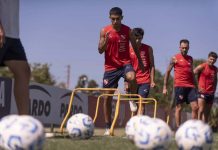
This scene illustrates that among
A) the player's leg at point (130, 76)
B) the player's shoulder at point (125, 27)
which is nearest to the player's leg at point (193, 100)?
the player's leg at point (130, 76)

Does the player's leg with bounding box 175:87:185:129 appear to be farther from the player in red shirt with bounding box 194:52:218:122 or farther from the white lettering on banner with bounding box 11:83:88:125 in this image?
the white lettering on banner with bounding box 11:83:88:125

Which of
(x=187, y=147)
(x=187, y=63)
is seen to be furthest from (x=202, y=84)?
(x=187, y=147)

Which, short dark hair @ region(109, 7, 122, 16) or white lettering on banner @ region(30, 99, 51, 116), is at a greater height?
short dark hair @ region(109, 7, 122, 16)

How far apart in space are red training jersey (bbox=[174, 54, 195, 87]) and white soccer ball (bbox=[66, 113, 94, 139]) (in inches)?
212

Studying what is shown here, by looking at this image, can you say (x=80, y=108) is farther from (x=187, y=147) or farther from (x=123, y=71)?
(x=187, y=147)

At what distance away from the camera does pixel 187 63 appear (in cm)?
1309

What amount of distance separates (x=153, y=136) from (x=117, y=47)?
534 cm

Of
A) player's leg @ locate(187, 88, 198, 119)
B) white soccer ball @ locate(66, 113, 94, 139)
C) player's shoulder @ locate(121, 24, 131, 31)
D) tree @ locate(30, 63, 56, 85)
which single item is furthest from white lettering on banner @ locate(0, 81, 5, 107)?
tree @ locate(30, 63, 56, 85)

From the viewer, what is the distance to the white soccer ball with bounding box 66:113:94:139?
7840mm

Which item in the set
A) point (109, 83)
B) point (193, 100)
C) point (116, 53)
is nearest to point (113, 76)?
point (109, 83)

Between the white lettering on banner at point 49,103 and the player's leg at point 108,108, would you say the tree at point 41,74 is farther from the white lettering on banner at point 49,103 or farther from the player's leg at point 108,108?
the player's leg at point 108,108

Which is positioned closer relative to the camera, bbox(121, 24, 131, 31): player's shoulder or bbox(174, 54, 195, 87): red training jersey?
bbox(121, 24, 131, 31): player's shoulder

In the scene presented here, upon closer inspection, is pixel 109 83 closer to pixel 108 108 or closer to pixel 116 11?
pixel 108 108

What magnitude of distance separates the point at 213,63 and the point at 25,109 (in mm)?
8427
